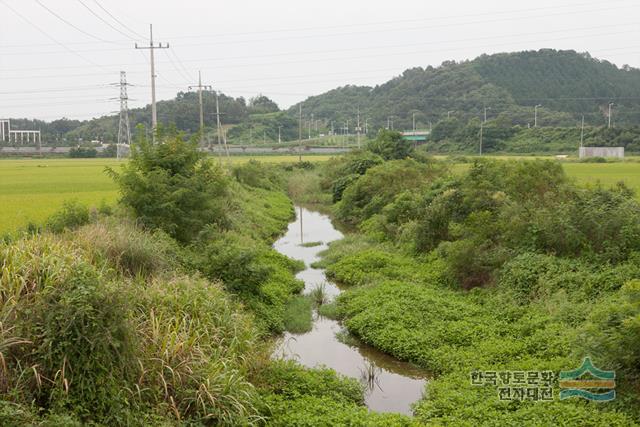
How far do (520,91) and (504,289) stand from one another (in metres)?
94.0

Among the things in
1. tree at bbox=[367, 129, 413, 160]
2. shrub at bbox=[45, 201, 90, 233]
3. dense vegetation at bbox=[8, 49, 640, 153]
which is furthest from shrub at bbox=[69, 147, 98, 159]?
shrub at bbox=[45, 201, 90, 233]

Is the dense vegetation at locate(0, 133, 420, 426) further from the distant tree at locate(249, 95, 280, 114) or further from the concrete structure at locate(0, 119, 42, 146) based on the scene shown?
the distant tree at locate(249, 95, 280, 114)

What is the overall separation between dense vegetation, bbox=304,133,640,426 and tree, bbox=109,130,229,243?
4.54 meters

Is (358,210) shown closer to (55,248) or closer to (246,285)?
(246,285)

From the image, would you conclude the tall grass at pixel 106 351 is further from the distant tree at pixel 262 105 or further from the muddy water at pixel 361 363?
the distant tree at pixel 262 105

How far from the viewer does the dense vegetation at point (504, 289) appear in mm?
8367

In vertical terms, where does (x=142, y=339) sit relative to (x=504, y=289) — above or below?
above

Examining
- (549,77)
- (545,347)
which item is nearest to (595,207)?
(545,347)

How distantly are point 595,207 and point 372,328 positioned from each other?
5.98 metres

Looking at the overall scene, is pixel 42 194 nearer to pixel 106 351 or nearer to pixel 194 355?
pixel 194 355

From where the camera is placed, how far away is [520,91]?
3917 inches

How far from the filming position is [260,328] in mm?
11938

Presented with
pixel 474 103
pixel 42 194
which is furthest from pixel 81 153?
pixel 474 103

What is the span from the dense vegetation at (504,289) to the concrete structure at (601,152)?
47697mm
